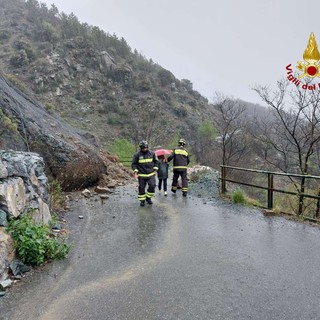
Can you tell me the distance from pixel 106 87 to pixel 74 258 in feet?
128

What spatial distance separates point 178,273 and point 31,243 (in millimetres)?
2206

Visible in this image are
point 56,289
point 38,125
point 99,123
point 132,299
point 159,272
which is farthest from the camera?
point 99,123

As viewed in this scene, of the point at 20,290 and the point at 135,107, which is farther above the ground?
the point at 135,107

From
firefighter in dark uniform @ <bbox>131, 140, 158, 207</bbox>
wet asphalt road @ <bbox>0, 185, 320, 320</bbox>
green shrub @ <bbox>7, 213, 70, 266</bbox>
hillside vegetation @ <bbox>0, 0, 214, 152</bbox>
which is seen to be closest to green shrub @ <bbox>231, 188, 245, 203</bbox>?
wet asphalt road @ <bbox>0, 185, 320, 320</bbox>

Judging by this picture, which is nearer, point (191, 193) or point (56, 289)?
point (56, 289)

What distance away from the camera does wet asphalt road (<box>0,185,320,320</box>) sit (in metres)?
3.45

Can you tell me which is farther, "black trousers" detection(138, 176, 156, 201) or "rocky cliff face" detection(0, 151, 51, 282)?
"black trousers" detection(138, 176, 156, 201)

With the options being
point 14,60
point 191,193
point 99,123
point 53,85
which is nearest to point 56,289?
point 191,193

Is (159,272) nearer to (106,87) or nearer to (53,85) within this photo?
(53,85)

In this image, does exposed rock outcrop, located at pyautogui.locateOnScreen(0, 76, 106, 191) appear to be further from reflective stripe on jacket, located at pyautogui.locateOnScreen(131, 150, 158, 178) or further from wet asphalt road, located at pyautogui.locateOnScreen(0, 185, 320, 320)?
wet asphalt road, located at pyautogui.locateOnScreen(0, 185, 320, 320)

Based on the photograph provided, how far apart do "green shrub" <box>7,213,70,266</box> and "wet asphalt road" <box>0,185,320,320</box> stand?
0.20 m

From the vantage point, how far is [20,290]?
12.7 ft

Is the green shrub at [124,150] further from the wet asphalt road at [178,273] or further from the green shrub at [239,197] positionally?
the wet asphalt road at [178,273]

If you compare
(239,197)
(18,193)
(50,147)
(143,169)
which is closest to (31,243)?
(18,193)
